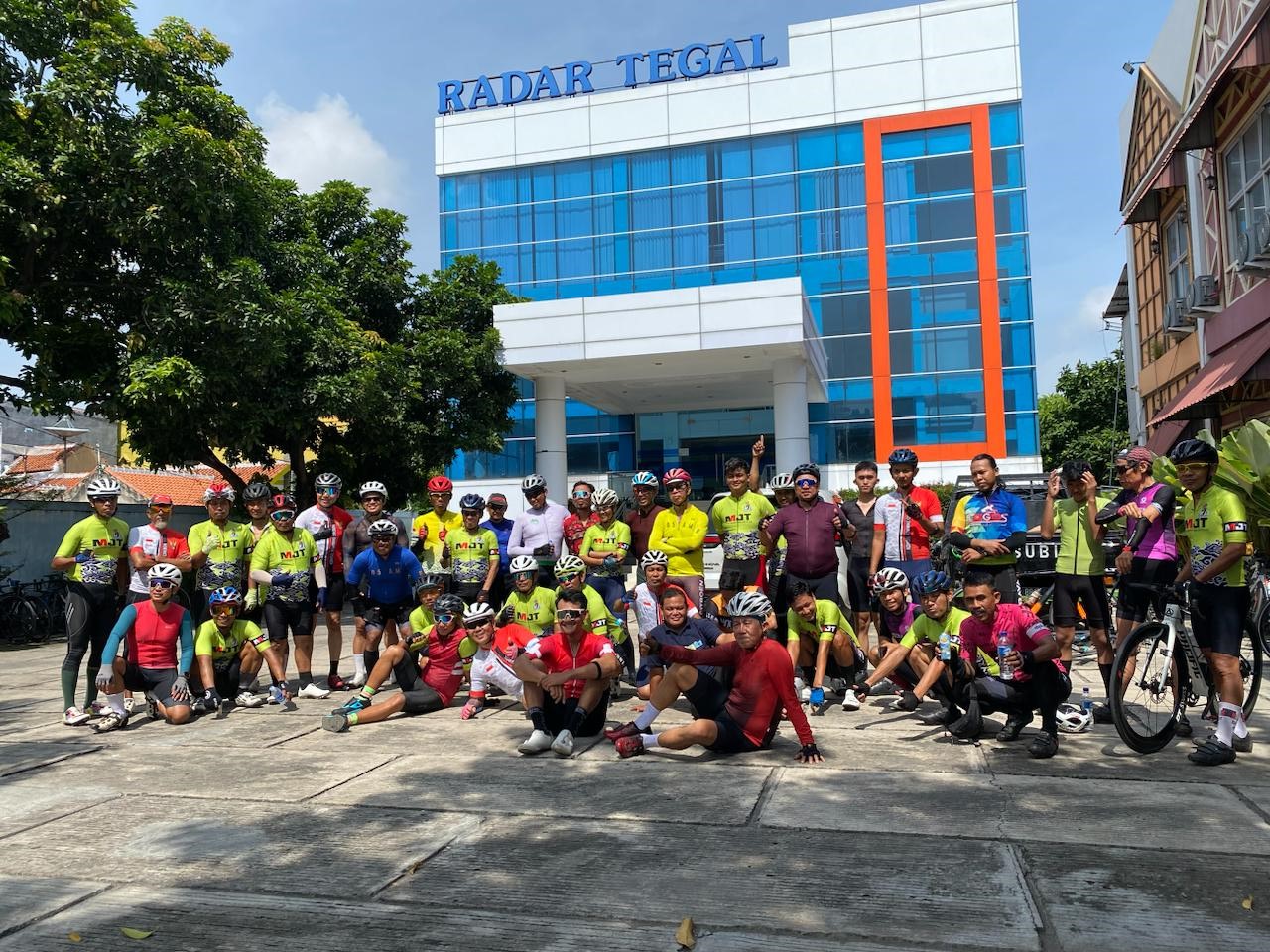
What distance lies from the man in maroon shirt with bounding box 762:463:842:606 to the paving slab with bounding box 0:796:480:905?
13.1 feet

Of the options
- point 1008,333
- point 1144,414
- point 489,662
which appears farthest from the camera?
point 1008,333

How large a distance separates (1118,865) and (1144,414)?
2592 cm

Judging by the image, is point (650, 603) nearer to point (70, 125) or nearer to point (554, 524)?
point (554, 524)

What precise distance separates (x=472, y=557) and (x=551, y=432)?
61.5 ft

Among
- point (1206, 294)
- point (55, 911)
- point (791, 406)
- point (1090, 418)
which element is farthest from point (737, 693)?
point (1090, 418)

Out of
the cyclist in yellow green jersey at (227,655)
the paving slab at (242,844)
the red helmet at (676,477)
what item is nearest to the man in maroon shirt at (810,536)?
the red helmet at (676,477)

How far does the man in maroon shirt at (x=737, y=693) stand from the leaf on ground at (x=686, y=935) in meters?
2.52

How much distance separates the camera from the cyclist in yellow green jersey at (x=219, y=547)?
8.28 metres

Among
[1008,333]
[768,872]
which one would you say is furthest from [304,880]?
[1008,333]

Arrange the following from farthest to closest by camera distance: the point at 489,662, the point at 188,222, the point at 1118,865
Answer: the point at 188,222 < the point at 489,662 < the point at 1118,865

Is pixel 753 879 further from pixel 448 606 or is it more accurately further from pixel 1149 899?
pixel 448 606

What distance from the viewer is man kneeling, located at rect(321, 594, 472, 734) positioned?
764 centimetres

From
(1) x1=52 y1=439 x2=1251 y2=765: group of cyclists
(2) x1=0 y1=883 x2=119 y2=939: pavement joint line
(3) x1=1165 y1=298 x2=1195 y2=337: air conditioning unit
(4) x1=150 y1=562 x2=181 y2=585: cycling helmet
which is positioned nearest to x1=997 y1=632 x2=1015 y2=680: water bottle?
(1) x1=52 y1=439 x2=1251 y2=765: group of cyclists

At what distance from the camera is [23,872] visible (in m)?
4.18
